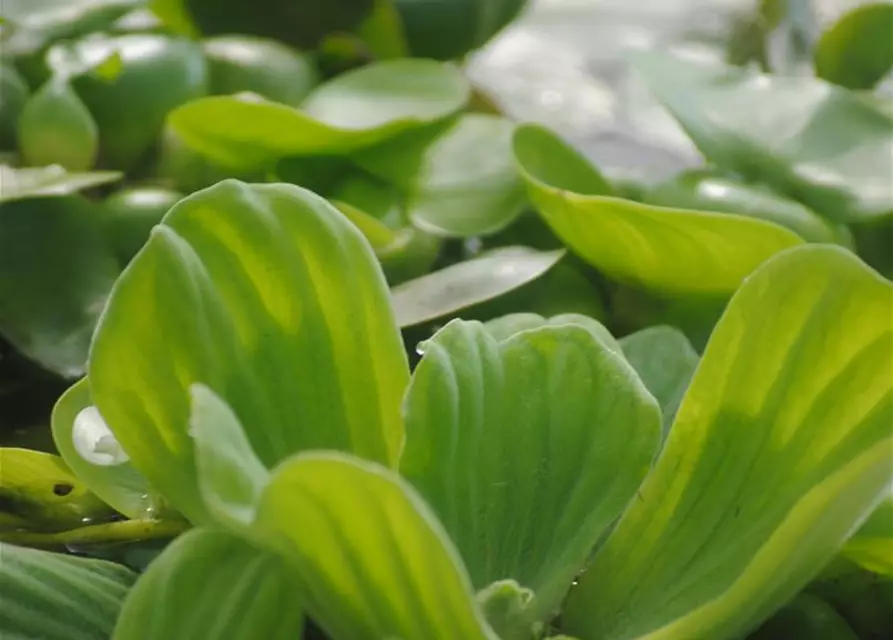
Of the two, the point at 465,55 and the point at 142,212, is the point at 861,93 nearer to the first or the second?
the point at 465,55

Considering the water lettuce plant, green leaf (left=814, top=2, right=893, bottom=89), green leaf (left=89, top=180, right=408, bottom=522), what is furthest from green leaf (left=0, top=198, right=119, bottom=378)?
green leaf (left=814, top=2, right=893, bottom=89)

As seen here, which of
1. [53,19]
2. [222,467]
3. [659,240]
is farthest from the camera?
[53,19]

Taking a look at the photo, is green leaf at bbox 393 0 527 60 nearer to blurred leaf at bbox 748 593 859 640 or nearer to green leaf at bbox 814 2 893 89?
green leaf at bbox 814 2 893 89

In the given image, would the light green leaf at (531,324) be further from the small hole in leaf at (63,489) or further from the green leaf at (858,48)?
the green leaf at (858,48)

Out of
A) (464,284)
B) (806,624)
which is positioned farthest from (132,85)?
(806,624)

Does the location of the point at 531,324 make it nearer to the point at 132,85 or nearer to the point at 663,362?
the point at 663,362

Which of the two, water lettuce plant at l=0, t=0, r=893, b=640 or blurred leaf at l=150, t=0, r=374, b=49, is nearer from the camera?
water lettuce plant at l=0, t=0, r=893, b=640
